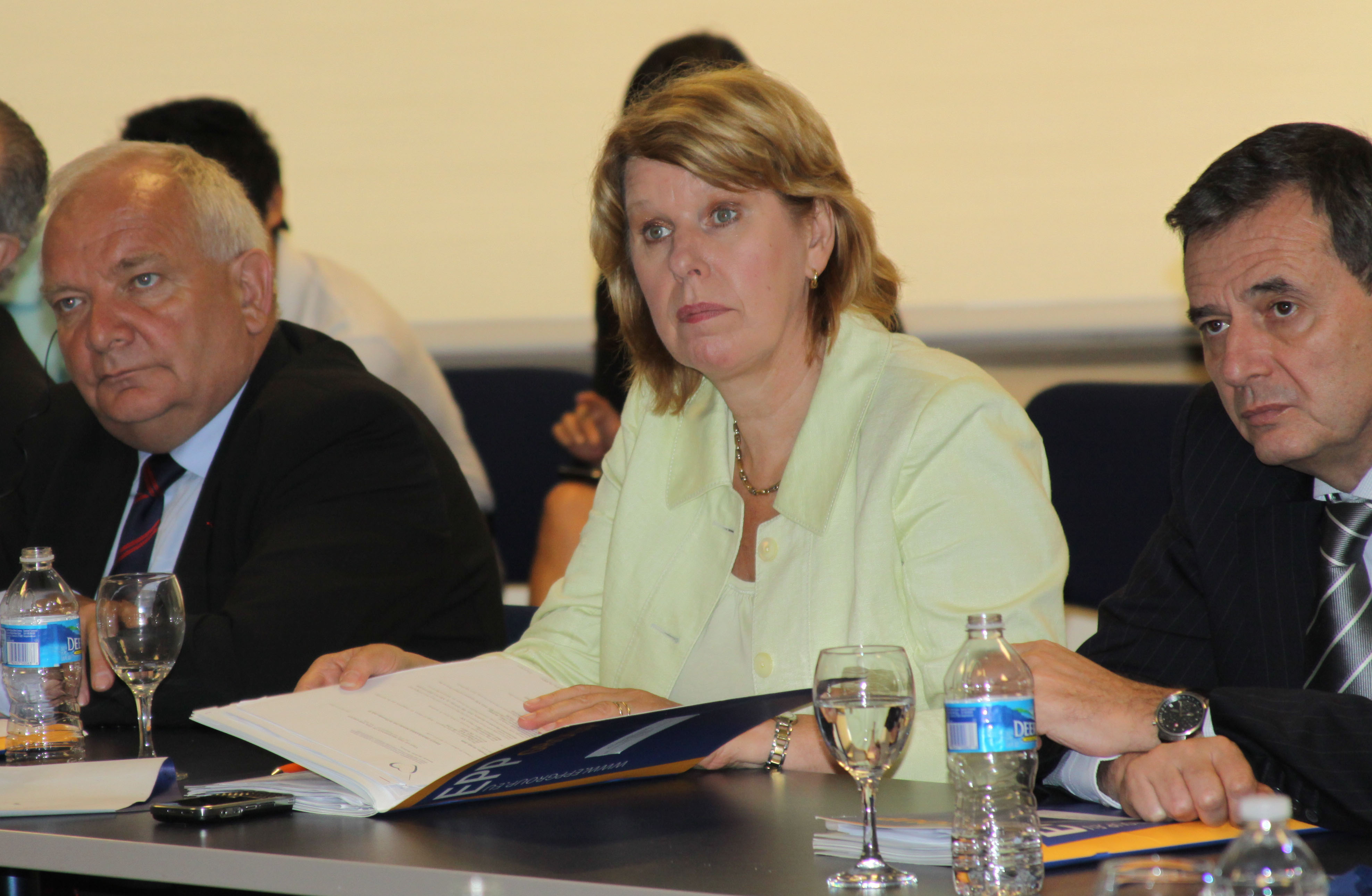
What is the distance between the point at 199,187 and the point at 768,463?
1.13 meters

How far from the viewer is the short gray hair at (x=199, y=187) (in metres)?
2.45

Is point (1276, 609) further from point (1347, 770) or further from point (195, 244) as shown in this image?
point (195, 244)

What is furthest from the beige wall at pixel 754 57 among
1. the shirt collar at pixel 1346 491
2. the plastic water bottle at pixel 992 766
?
the plastic water bottle at pixel 992 766

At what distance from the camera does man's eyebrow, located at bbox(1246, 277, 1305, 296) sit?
66.1 inches

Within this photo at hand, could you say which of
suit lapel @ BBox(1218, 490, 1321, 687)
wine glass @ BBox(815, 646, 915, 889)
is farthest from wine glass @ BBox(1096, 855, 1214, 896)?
suit lapel @ BBox(1218, 490, 1321, 687)

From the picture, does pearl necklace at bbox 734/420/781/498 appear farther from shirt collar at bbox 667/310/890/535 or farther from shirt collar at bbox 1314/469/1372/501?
shirt collar at bbox 1314/469/1372/501

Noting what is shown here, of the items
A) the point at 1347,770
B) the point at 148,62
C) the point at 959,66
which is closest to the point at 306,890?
the point at 1347,770

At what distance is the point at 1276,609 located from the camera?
5.60 ft

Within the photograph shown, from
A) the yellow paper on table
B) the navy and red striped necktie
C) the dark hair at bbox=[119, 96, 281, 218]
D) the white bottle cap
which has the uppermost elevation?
the dark hair at bbox=[119, 96, 281, 218]

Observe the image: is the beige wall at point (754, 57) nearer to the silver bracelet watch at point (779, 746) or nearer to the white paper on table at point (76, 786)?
the silver bracelet watch at point (779, 746)

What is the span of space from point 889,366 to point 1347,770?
90 centimetres

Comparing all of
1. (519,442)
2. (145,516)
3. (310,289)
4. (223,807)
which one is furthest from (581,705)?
(310,289)

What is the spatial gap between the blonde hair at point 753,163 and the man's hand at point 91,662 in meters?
0.89

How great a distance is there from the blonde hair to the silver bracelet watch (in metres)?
0.65
